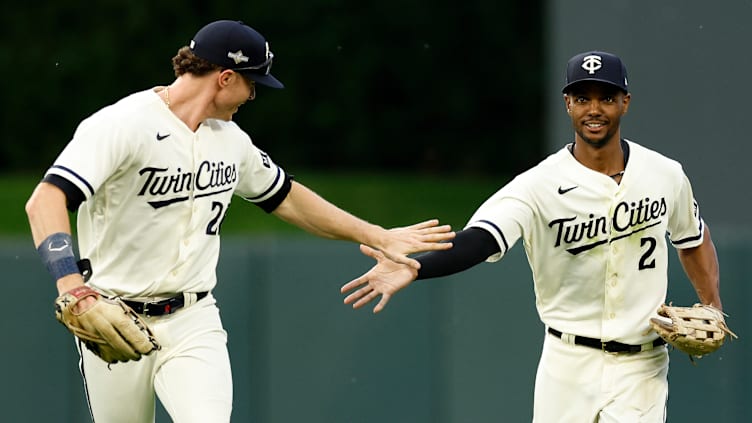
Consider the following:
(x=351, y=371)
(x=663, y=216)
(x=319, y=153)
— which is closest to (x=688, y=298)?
(x=351, y=371)

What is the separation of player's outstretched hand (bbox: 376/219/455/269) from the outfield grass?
765 centimetres

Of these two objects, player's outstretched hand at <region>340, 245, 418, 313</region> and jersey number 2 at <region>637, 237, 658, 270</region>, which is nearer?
player's outstretched hand at <region>340, 245, 418, 313</region>

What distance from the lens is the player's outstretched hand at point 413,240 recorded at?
530 cm

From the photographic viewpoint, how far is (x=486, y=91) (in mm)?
18188

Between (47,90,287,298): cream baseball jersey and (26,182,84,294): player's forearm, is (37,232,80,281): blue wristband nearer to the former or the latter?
(26,182,84,294): player's forearm

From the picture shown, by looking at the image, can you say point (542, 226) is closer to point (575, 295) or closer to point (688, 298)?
point (575, 295)

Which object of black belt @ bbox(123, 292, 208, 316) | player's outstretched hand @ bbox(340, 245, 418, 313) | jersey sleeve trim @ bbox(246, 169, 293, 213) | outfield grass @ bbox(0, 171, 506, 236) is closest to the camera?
player's outstretched hand @ bbox(340, 245, 418, 313)

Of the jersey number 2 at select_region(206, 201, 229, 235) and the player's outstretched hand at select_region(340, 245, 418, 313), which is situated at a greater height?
the jersey number 2 at select_region(206, 201, 229, 235)

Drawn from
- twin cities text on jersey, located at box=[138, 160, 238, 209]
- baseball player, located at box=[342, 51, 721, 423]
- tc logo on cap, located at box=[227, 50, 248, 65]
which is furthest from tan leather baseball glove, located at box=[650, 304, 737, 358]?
tc logo on cap, located at box=[227, 50, 248, 65]

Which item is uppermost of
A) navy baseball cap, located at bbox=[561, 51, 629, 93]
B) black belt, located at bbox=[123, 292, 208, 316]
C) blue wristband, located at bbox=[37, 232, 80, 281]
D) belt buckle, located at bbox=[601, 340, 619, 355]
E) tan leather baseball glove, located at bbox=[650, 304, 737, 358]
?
navy baseball cap, located at bbox=[561, 51, 629, 93]

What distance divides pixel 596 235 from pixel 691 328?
0.49 m

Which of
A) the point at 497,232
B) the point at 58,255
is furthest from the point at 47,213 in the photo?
the point at 497,232

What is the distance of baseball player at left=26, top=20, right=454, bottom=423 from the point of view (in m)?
5.12

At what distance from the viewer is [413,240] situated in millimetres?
5445
